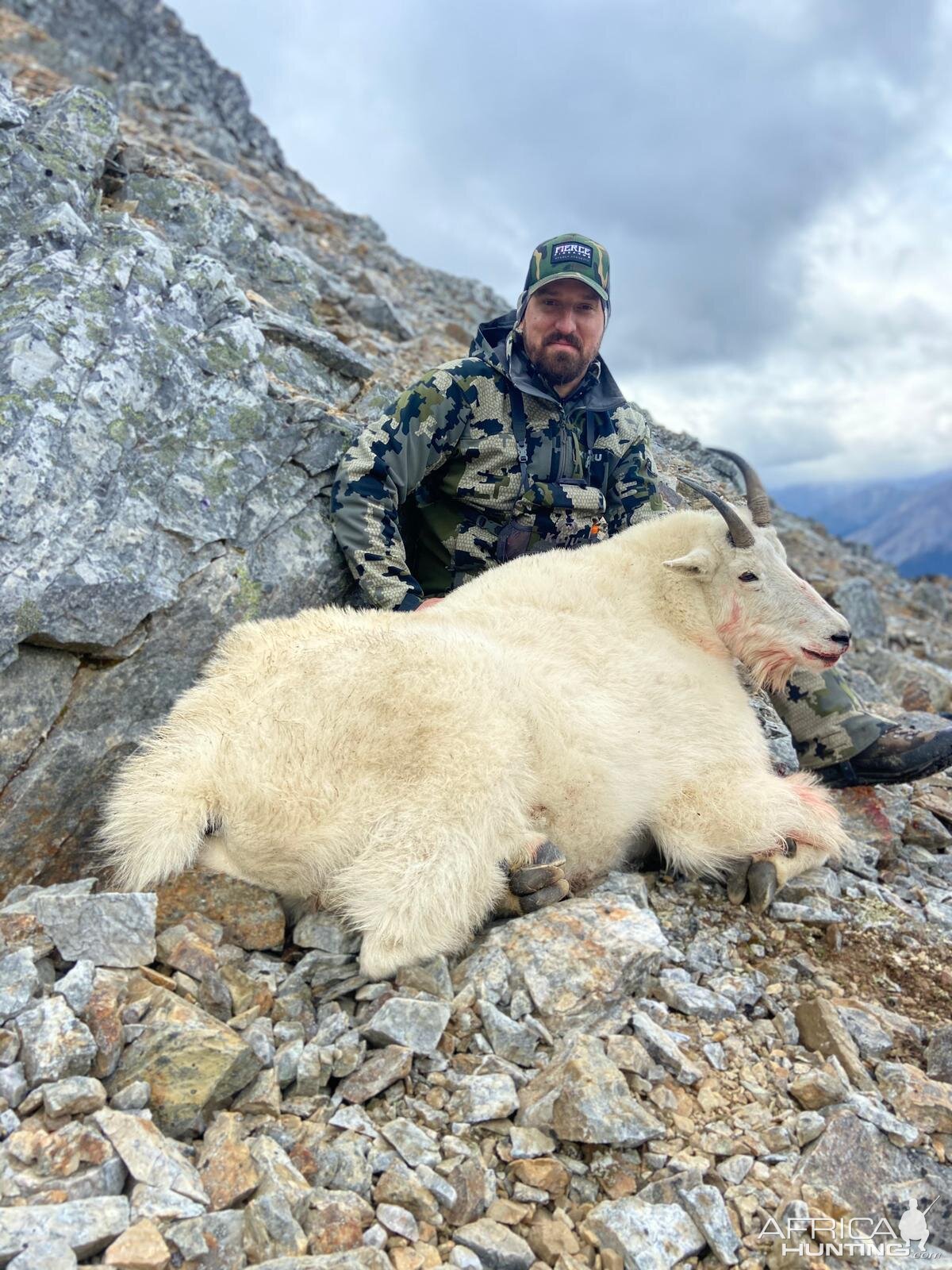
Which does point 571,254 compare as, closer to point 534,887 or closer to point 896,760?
point 896,760

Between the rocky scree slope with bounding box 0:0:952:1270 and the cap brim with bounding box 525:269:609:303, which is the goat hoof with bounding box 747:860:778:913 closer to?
the rocky scree slope with bounding box 0:0:952:1270

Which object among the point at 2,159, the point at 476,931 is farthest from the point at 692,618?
the point at 2,159

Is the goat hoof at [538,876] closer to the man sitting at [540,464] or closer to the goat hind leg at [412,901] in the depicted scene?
the goat hind leg at [412,901]

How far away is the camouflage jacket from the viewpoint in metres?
5.41

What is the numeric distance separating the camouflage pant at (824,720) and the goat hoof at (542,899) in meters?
2.63

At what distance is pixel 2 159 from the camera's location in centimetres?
515

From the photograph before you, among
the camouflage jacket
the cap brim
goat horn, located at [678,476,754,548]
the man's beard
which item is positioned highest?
the cap brim

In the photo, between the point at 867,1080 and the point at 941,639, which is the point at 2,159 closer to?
the point at 867,1080

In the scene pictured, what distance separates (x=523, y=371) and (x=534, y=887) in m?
3.84

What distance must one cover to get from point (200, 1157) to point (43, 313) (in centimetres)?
388

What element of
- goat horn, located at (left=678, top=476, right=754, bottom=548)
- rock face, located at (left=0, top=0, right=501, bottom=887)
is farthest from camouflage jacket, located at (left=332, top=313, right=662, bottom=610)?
goat horn, located at (left=678, top=476, right=754, bottom=548)

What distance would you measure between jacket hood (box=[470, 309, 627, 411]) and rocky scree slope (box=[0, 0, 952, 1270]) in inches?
46.3

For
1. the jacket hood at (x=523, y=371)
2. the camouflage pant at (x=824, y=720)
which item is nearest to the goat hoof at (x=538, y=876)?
the camouflage pant at (x=824, y=720)

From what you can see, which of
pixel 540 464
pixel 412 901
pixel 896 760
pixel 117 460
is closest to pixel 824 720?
pixel 896 760
